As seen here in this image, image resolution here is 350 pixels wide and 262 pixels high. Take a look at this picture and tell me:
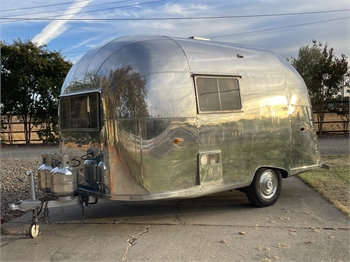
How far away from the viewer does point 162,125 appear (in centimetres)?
516

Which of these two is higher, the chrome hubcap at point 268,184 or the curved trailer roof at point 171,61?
the curved trailer roof at point 171,61

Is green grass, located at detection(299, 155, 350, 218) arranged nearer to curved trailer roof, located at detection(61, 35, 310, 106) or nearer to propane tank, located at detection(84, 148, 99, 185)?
curved trailer roof, located at detection(61, 35, 310, 106)

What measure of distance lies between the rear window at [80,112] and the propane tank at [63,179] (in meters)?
0.62

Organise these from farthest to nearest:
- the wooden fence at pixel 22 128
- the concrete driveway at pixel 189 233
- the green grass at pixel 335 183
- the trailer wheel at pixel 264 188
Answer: the wooden fence at pixel 22 128 < the green grass at pixel 335 183 < the trailer wheel at pixel 264 188 < the concrete driveway at pixel 189 233

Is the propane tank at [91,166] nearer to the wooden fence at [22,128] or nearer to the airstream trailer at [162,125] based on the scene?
the airstream trailer at [162,125]

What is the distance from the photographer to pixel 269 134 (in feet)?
20.7

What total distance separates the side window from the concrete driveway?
183cm

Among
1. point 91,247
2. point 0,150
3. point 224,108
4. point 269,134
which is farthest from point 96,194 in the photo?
point 0,150

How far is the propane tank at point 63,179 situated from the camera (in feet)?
16.9

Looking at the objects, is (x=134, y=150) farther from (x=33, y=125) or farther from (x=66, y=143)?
(x=33, y=125)

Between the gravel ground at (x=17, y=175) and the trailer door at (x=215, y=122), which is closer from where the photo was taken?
the trailer door at (x=215, y=122)

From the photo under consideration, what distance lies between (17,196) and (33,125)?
40.0 ft

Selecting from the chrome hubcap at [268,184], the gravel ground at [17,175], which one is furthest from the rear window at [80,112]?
the chrome hubcap at [268,184]

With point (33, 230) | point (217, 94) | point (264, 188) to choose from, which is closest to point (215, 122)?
point (217, 94)
